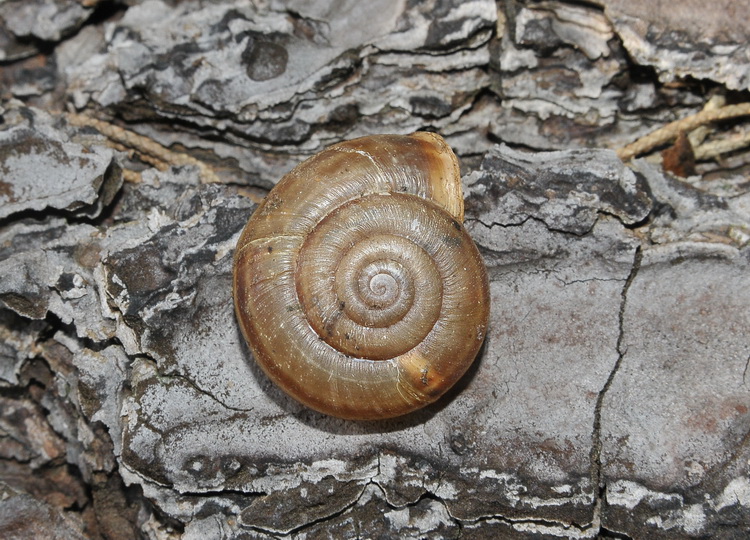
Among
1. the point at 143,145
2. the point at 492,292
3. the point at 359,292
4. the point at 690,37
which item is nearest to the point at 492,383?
the point at 492,292

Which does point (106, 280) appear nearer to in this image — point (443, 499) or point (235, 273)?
point (235, 273)

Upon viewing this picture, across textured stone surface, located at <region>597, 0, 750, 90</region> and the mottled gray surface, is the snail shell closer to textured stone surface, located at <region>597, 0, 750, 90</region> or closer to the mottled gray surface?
the mottled gray surface

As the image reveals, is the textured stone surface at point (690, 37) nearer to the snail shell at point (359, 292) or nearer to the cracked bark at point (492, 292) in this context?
the cracked bark at point (492, 292)

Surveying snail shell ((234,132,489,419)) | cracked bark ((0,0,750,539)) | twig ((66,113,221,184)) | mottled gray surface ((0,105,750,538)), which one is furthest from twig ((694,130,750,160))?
twig ((66,113,221,184))

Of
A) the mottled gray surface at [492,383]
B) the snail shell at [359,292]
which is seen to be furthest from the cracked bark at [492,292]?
the snail shell at [359,292]

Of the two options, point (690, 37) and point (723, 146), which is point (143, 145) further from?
point (723, 146)

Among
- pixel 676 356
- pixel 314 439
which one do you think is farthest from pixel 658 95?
pixel 314 439
